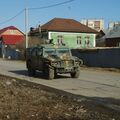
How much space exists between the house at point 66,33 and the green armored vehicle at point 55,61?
44.1 m

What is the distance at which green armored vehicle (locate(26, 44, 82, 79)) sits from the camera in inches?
902

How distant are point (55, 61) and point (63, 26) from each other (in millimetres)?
49662

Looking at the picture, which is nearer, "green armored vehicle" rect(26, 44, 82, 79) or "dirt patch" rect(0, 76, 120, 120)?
"dirt patch" rect(0, 76, 120, 120)

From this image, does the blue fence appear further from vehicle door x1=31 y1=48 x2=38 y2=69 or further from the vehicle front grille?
the vehicle front grille

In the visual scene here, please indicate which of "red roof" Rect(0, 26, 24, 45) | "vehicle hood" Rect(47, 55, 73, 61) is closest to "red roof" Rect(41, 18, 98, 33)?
"red roof" Rect(0, 26, 24, 45)

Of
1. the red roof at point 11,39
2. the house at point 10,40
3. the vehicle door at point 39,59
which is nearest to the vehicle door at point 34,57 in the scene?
the vehicle door at point 39,59

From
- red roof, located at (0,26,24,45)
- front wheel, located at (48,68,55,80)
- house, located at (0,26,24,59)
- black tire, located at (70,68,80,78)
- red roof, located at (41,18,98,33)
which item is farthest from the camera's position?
red roof, located at (0,26,24,45)

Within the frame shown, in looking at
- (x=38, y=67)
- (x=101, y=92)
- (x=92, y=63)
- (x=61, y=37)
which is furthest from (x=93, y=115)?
(x=61, y=37)

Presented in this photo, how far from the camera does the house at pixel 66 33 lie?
7038 centimetres

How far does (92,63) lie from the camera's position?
38938 millimetres

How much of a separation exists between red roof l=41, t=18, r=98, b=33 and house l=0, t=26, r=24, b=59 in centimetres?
633

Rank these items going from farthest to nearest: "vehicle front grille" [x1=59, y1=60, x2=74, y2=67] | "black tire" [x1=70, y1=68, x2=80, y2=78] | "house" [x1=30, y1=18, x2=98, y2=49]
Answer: "house" [x1=30, y1=18, x2=98, y2=49], "black tire" [x1=70, y1=68, x2=80, y2=78], "vehicle front grille" [x1=59, y1=60, x2=74, y2=67]

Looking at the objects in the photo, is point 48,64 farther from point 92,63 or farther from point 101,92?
point 92,63

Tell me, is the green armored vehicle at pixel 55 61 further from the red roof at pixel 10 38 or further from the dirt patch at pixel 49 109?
the red roof at pixel 10 38
